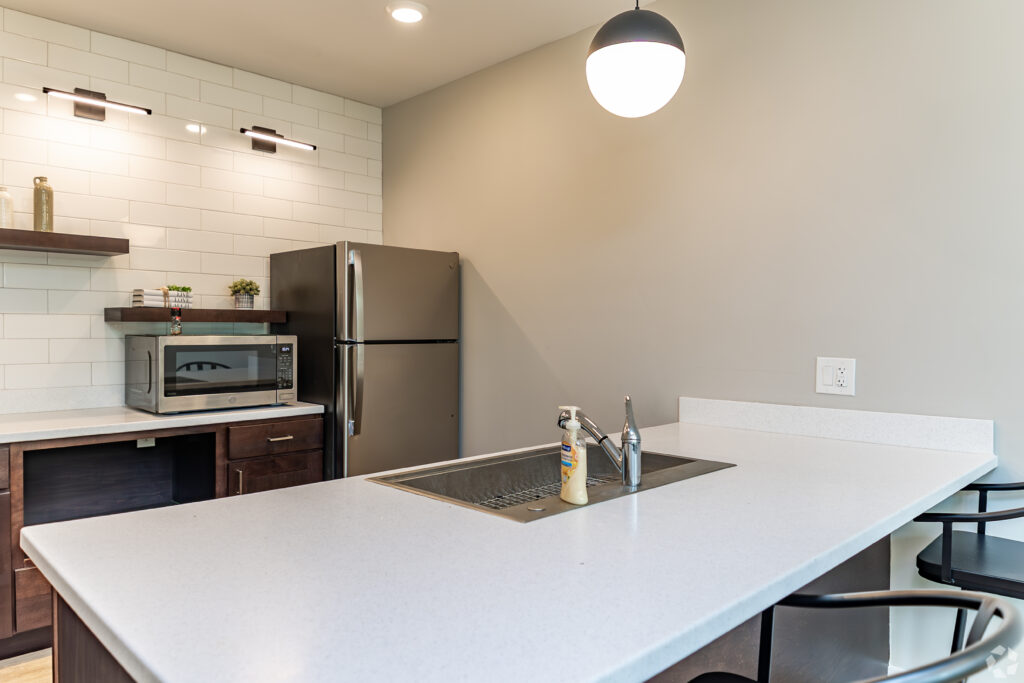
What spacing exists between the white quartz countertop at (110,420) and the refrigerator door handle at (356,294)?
40cm

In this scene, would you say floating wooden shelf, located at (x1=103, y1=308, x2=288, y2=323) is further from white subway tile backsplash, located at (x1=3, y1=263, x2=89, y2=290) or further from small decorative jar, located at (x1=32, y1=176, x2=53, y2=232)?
small decorative jar, located at (x1=32, y1=176, x2=53, y2=232)

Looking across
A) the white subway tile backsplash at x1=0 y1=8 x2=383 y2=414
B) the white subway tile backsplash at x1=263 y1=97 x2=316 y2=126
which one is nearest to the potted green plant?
the white subway tile backsplash at x1=0 y1=8 x2=383 y2=414

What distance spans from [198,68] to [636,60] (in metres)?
2.50

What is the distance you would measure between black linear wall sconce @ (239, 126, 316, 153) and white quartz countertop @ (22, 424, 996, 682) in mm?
2355

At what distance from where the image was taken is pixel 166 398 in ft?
8.97

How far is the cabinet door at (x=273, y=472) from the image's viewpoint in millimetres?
2826

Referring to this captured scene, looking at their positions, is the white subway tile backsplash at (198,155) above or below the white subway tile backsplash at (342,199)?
above

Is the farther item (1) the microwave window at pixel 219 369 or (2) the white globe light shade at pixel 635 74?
(1) the microwave window at pixel 219 369

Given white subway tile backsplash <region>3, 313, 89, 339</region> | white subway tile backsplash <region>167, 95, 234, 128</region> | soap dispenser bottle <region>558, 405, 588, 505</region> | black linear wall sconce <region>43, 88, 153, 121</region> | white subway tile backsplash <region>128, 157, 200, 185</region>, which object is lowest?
soap dispenser bottle <region>558, 405, 588, 505</region>

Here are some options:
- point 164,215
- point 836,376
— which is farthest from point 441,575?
point 164,215

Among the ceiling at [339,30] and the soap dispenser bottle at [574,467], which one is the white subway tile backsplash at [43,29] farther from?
the soap dispenser bottle at [574,467]

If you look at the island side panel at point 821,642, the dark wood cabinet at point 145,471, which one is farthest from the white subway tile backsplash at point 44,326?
the island side panel at point 821,642

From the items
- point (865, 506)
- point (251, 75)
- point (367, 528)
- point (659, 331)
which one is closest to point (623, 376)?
point (659, 331)

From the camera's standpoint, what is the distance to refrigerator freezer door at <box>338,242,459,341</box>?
3014 mm
